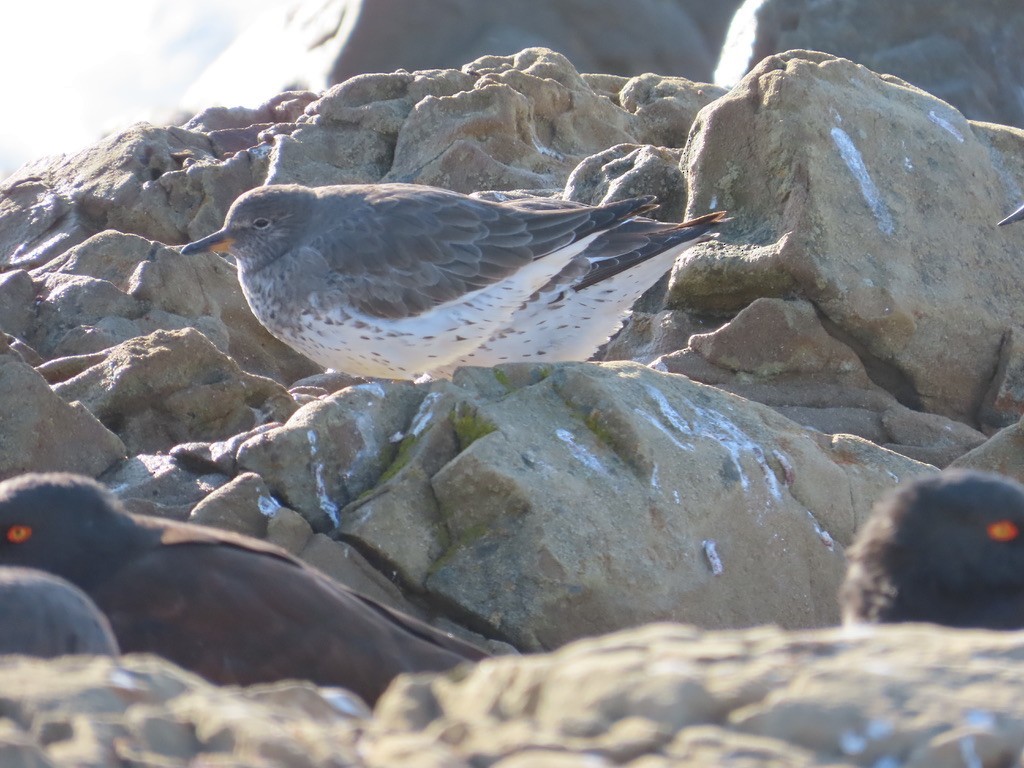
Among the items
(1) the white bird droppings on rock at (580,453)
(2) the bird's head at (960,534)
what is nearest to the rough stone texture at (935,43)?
(1) the white bird droppings on rock at (580,453)

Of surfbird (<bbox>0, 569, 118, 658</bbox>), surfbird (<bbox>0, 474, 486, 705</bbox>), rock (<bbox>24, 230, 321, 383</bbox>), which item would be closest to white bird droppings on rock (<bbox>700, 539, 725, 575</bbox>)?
surfbird (<bbox>0, 474, 486, 705</bbox>)

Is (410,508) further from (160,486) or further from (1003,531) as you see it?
(1003,531)

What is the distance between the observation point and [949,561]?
3.59 m

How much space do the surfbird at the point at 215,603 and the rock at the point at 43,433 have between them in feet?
5.84

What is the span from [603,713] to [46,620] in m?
1.30

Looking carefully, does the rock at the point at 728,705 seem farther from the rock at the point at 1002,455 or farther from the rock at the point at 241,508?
the rock at the point at 1002,455

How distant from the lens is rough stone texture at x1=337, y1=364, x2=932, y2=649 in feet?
17.4

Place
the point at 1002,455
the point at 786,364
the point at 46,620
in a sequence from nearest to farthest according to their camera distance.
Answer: the point at 46,620, the point at 1002,455, the point at 786,364

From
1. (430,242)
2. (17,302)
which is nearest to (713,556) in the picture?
(430,242)

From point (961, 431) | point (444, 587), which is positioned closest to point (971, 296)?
point (961, 431)

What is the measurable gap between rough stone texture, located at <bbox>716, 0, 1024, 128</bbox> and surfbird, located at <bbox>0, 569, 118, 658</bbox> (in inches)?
659

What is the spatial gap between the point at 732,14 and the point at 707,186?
467 inches

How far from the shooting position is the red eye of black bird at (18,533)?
160 inches

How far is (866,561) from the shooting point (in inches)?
146
